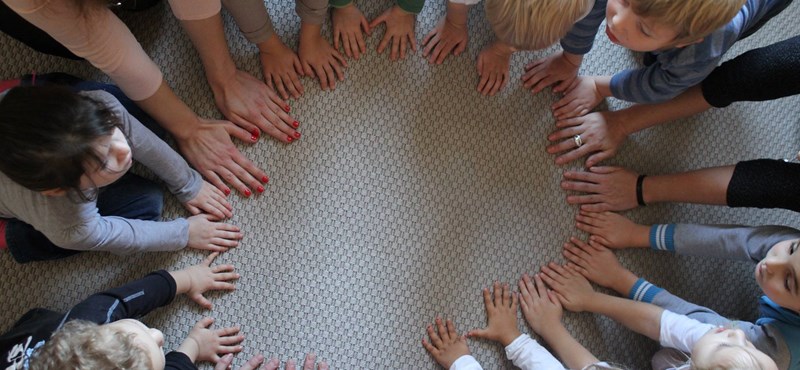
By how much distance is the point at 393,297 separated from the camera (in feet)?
3.38

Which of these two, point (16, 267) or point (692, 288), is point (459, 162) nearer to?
point (692, 288)

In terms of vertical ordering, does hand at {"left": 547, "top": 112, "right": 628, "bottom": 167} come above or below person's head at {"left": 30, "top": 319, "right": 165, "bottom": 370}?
above

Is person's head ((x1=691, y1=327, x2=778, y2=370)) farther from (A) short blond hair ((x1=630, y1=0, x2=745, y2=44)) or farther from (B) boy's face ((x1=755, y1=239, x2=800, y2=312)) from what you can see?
(A) short blond hair ((x1=630, y1=0, x2=745, y2=44))

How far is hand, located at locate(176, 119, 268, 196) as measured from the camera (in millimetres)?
988

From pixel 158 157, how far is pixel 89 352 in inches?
12.0

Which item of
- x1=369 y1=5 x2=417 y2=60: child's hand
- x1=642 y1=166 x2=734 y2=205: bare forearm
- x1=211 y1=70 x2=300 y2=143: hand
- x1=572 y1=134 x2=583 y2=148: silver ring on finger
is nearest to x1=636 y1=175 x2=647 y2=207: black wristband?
x1=642 y1=166 x2=734 y2=205: bare forearm

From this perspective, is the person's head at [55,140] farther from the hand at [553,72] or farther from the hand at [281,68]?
the hand at [553,72]

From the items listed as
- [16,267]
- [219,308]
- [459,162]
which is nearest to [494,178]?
[459,162]

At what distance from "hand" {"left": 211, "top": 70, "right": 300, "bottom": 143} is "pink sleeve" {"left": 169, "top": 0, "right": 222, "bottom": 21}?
0.48 feet

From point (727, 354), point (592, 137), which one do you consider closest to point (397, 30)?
point (592, 137)

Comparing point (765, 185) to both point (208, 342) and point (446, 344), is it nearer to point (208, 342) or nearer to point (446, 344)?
point (446, 344)

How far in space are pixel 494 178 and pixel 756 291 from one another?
573 millimetres

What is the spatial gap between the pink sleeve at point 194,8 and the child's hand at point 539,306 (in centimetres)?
71

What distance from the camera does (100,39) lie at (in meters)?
0.78
